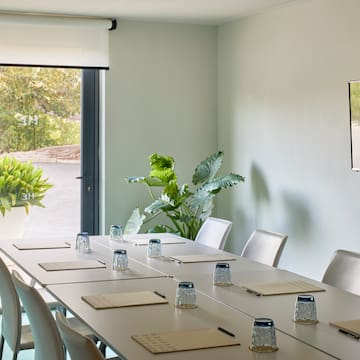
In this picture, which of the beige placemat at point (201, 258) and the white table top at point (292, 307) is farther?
the beige placemat at point (201, 258)

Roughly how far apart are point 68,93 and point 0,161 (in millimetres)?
892

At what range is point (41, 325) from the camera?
9.79 feet

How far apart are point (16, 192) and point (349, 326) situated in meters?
4.42

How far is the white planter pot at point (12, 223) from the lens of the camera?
21.9 ft

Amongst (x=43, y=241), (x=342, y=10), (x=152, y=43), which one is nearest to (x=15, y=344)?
(x=43, y=241)

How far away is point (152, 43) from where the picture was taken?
705cm

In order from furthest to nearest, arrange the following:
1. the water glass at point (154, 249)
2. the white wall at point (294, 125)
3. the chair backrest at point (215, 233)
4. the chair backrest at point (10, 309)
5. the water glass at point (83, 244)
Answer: the white wall at point (294, 125), the chair backrest at point (215, 233), the water glass at point (83, 244), the water glass at point (154, 249), the chair backrest at point (10, 309)

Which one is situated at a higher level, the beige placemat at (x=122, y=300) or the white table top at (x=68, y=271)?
the white table top at (x=68, y=271)

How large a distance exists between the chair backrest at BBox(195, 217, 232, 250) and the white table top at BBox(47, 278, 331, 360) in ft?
5.25

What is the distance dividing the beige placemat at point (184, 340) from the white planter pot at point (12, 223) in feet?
13.8

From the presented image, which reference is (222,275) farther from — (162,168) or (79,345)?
(162,168)

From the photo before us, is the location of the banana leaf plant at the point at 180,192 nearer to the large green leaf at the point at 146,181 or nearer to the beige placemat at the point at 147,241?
the large green leaf at the point at 146,181

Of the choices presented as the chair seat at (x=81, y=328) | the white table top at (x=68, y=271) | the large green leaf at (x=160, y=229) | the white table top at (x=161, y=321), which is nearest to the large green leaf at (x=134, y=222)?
the large green leaf at (x=160, y=229)

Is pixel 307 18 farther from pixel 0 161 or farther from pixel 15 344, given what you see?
pixel 15 344
